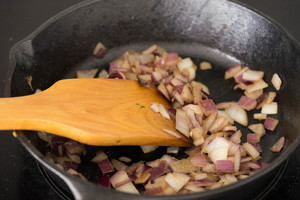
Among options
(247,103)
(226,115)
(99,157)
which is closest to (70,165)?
(99,157)

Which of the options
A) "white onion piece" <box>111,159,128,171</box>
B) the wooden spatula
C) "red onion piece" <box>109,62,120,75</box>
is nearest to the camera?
the wooden spatula

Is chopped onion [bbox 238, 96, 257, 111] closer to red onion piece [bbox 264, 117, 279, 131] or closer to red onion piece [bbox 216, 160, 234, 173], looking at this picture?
red onion piece [bbox 264, 117, 279, 131]

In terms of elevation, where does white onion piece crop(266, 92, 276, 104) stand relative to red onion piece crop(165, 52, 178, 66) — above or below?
below

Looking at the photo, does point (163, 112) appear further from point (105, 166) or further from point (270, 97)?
point (270, 97)

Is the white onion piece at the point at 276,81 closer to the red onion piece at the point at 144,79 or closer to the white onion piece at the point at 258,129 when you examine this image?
the white onion piece at the point at 258,129

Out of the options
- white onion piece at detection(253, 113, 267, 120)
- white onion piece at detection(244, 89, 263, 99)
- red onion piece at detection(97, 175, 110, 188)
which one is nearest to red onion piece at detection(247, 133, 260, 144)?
white onion piece at detection(253, 113, 267, 120)

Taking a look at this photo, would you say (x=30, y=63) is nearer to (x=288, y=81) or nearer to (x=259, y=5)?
(x=288, y=81)

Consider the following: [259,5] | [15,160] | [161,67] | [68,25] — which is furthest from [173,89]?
[259,5]
